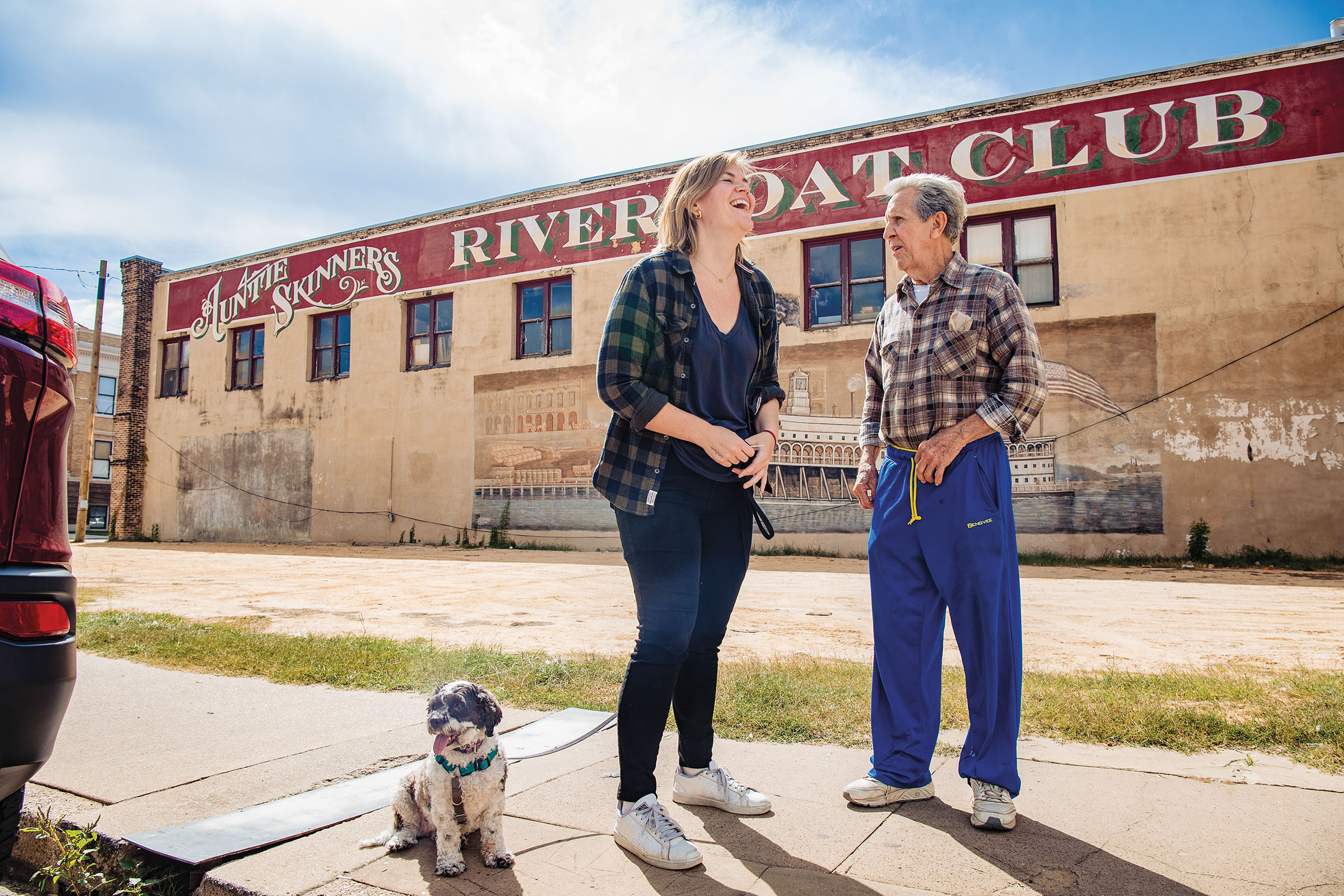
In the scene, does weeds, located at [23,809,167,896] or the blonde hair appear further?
the blonde hair

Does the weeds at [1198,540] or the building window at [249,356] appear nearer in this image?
the weeds at [1198,540]

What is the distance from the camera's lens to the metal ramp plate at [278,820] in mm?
2107

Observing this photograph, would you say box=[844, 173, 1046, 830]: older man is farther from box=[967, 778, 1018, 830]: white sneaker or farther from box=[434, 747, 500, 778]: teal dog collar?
box=[434, 747, 500, 778]: teal dog collar

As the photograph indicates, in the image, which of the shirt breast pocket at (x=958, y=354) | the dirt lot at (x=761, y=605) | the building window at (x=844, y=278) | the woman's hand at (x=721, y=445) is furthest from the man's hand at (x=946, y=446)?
the building window at (x=844, y=278)

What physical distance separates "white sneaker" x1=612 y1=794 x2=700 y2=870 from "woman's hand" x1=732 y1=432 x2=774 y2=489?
87cm

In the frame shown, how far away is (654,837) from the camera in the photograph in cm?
202

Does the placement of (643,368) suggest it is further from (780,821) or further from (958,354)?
(780,821)

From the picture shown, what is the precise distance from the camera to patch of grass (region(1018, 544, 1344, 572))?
11.7 meters

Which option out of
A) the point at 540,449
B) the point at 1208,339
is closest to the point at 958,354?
the point at 1208,339

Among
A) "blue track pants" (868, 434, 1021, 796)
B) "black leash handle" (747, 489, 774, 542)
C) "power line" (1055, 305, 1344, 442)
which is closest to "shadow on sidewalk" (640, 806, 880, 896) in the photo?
"blue track pants" (868, 434, 1021, 796)

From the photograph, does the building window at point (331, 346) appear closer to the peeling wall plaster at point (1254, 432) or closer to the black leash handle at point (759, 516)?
the peeling wall plaster at point (1254, 432)

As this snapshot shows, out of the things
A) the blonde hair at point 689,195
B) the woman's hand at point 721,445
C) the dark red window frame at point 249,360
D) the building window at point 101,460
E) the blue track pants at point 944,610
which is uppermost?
the dark red window frame at point 249,360

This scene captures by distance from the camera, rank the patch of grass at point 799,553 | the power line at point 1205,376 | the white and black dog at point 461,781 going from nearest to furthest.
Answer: the white and black dog at point 461,781 → the power line at point 1205,376 → the patch of grass at point 799,553

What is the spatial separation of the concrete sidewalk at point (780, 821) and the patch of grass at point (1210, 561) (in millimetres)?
9436
